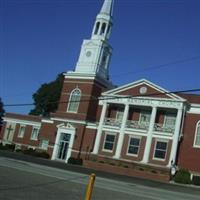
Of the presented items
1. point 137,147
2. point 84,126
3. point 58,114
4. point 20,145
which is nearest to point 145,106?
point 137,147

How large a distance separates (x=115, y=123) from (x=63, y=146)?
7.36 metres

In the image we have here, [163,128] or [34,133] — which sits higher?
[163,128]

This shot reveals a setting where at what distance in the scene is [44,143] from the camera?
57531mm

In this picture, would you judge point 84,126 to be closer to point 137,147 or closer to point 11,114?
point 137,147

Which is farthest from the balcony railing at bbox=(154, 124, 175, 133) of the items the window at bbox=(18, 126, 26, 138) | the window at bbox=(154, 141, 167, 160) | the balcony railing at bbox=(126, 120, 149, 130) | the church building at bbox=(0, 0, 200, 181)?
the window at bbox=(18, 126, 26, 138)

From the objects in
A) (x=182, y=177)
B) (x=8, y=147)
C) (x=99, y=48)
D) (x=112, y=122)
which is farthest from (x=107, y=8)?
(x=182, y=177)

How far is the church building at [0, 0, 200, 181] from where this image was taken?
4738 centimetres

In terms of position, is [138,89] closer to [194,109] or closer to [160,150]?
[194,109]

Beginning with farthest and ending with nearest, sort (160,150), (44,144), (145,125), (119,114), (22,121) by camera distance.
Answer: (22,121)
(44,144)
(119,114)
(145,125)
(160,150)

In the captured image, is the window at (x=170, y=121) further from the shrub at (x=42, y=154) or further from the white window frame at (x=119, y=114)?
Result: the shrub at (x=42, y=154)

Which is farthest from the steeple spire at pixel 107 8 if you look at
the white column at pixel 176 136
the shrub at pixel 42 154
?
the shrub at pixel 42 154

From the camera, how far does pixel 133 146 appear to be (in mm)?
49875

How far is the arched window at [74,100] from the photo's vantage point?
55000mm

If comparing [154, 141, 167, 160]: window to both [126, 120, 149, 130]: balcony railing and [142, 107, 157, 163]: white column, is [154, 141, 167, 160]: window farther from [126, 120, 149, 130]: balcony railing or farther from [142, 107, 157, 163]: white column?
[126, 120, 149, 130]: balcony railing
